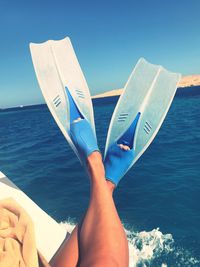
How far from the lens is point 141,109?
472 centimetres

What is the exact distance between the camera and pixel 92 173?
9.48 ft

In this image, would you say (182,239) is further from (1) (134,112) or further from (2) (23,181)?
(2) (23,181)

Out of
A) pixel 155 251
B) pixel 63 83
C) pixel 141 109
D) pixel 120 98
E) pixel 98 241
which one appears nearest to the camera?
pixel 98 241

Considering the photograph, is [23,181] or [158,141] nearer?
[23,181]

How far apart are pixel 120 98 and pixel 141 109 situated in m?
0.45

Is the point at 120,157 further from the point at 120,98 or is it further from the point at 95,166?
the point at 120,98

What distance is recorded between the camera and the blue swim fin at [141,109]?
13.9 ft

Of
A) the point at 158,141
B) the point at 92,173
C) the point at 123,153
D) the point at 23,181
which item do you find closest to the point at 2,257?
the point at 92,173

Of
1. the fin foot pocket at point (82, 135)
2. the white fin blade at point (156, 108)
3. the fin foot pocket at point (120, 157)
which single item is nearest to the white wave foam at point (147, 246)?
the fin foot pocket at point (120, 157)

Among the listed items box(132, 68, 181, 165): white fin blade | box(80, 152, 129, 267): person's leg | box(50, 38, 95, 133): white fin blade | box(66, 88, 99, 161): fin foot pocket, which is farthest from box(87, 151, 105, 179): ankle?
box(50, 38, 95, 133): white fin blade

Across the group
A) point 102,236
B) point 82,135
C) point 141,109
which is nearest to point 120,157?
point 82,135

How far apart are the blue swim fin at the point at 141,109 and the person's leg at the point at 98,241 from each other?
155cm

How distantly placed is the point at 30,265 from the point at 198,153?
6515 millimetres

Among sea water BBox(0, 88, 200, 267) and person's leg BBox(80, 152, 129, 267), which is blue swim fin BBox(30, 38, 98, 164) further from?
person's leg BBox(80, 152, 129, 267)
